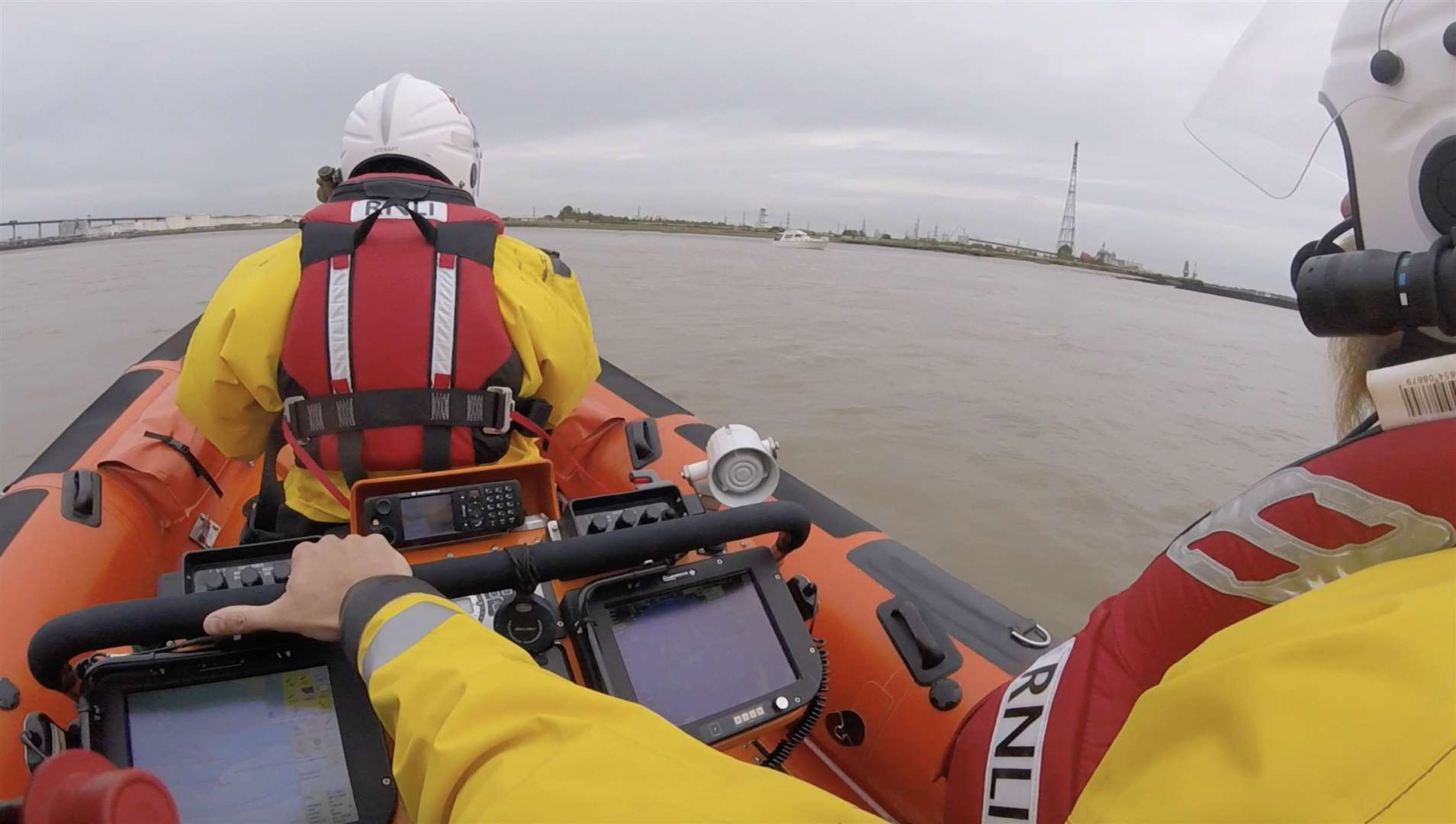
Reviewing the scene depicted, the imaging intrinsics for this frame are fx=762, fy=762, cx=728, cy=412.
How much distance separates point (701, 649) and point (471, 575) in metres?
0.38

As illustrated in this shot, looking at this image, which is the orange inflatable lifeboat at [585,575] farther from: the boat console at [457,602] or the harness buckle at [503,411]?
the harness buckle at [503,411]

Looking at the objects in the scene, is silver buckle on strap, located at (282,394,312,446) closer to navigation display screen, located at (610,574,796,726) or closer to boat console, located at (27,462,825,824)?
boat console, located at (27,462,825,824)

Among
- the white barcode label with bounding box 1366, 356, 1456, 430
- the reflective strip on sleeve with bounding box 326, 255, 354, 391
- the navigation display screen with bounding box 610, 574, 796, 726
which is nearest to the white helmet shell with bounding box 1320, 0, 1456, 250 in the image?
the white barcode label with bounding box 1366, 356, 1456, 430

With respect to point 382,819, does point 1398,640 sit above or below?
above

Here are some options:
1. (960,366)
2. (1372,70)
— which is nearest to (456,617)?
(1372,70)

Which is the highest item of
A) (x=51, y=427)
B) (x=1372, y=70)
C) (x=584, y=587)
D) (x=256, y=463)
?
(x=1372, y=70)

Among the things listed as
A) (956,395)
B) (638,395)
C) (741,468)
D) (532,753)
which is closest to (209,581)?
(532,753)

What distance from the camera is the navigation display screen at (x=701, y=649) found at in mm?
1114

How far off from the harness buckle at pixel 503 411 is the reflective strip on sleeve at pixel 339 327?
0.28 m

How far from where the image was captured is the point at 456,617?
0.68m

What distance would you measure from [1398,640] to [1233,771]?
0.12 metres

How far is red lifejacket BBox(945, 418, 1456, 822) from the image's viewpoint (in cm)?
66

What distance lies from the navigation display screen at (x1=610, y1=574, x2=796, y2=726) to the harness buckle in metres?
0.70

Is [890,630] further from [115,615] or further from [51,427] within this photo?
[51,427]
